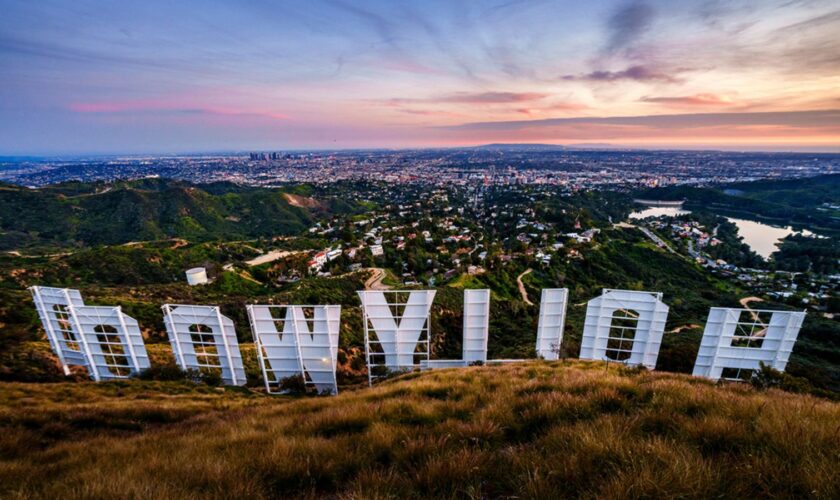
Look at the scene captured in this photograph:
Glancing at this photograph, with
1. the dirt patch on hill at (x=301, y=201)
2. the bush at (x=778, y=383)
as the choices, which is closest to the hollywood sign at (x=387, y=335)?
the bush at (x=778, y=383)

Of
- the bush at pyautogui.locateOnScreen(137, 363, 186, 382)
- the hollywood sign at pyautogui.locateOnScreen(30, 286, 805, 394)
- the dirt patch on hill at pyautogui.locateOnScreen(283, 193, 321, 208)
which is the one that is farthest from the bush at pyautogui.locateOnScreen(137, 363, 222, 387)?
the dirt patch on hill at pyautogui.locateOnScreen(283, 193, 321, 208)

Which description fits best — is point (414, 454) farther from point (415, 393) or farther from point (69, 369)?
point (69, 369)

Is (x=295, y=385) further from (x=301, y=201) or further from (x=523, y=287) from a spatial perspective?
(x=301, y=201)

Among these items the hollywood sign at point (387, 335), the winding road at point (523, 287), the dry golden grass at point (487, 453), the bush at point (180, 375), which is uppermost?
the dry golden grass at point (487, 453)

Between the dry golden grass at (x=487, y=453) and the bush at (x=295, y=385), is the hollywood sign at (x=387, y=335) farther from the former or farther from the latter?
the dry golden grass at (x=487, y=453)

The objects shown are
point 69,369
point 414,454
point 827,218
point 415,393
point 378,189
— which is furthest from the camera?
point 378,189

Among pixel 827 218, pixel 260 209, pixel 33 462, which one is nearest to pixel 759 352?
pixel 33 462

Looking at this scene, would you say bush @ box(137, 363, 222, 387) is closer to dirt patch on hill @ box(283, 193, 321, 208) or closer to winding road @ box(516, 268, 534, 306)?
winding road @ box(516, 268, 534, 306)

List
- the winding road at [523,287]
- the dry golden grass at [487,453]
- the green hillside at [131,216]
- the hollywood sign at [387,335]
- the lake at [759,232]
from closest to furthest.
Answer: the dry golden grass at [487,453]
the hollywood sign at [387,335]
the winding road at [523,287]
the green hillside at [131,216]
the lake at [759,232]
